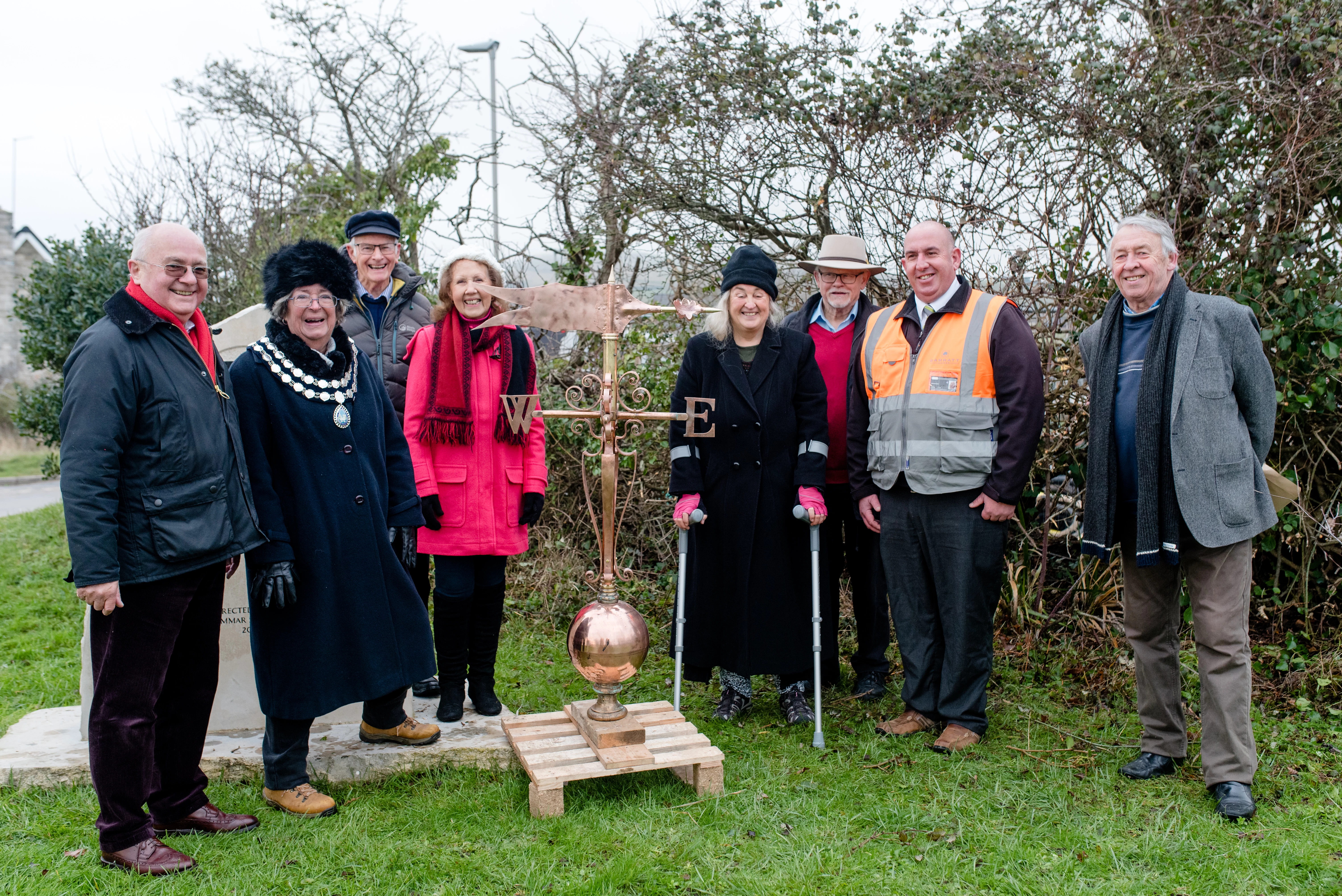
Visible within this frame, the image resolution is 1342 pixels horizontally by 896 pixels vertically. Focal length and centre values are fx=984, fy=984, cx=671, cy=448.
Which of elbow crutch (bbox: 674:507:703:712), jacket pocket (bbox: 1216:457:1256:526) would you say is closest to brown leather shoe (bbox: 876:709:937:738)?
elbow crutch (bbox: 674:507:703:712)

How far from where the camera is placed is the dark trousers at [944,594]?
160 inches

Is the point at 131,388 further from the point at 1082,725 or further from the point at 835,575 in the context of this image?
the point at 1082,725

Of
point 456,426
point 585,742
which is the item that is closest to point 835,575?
point 585,742

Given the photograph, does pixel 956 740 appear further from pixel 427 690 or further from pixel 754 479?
pixel 427 690

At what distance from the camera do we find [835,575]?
4.66m

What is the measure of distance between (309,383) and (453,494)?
82 centimetres

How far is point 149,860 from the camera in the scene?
3035 millimetres

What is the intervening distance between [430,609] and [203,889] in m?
3.57

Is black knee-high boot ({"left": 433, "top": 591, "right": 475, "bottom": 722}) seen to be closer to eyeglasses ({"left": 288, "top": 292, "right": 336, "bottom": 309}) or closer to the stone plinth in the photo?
the stone plinth

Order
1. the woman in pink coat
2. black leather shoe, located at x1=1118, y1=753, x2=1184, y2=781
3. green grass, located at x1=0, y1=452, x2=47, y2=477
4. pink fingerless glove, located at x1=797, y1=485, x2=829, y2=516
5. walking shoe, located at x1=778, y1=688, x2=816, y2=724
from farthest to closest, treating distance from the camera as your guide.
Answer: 1. green grass, located at x1=0, y1=452, x2=47, y2=477
2. walking shoe, located at x1=778, y1=688, x2=816, y2=724
3. pink fingerless glove, located at x1=797, y1=485, x2=829, y2=516
4. the woman in pink coat
5. black leather shoe, located at x1=1118, y1=753, x2=1184, y2=781

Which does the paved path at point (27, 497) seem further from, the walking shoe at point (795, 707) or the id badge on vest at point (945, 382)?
the id badge on vest at point (945, 382)

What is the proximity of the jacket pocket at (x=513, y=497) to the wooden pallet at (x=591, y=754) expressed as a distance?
80 centimetres

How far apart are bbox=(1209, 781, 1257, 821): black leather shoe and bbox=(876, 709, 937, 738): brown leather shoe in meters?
1.16

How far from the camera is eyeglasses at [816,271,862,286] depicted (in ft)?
15.5
